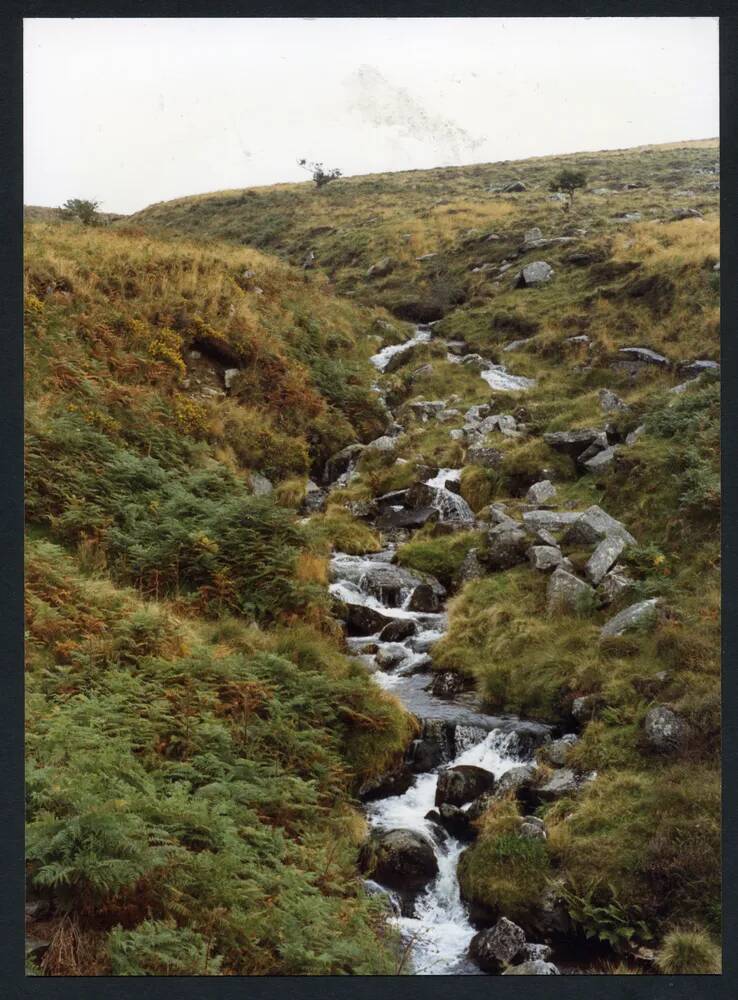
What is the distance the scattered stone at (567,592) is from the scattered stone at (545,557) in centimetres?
32

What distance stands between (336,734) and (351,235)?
2462 cm

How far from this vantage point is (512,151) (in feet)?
43.1

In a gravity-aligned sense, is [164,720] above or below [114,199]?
below

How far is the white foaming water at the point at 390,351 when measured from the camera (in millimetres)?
17984

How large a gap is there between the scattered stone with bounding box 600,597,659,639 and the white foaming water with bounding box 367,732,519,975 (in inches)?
67.9

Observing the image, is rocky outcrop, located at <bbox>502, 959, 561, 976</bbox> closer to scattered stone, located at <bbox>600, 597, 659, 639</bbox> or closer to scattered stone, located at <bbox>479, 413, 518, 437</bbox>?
scattered stone, located at <bbox>600, 597, 659, 639</bbox>

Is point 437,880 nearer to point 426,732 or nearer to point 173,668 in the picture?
point 426,732

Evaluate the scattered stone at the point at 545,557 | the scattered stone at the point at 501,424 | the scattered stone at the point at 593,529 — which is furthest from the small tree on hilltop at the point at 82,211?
the scattered stone at the point at 593,529

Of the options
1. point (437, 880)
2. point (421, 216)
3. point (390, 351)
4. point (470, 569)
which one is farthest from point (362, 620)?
point (421, 216)

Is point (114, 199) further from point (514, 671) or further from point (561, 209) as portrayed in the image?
point (561, 209)

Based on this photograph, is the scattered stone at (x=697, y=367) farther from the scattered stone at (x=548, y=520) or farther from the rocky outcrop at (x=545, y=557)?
the rocky outcrop at (x=545, y=557)

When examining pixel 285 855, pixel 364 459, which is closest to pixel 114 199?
pixel 364 459

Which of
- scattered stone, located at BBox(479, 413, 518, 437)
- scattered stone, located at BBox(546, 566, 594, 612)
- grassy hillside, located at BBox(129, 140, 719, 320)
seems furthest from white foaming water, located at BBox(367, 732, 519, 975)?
grassy hillside, located at BBox(129, 140, 719, 320)

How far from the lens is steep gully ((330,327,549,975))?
19.0ft
